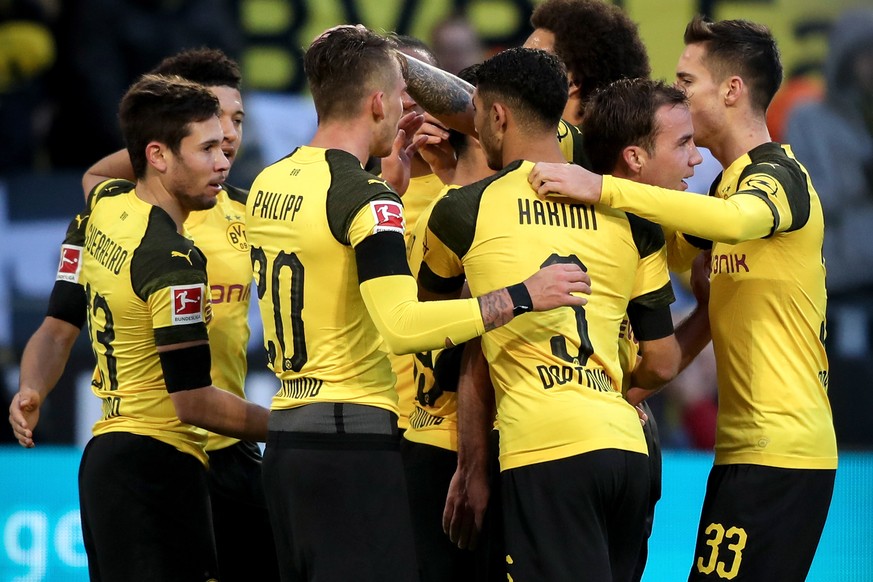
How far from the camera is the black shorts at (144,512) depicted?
4.50 meters

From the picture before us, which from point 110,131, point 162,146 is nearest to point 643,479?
point 162,146

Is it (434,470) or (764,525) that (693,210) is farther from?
(434,470)

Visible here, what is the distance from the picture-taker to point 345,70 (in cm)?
414

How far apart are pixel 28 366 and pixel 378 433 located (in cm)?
186

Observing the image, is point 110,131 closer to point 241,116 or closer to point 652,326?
point 241,116

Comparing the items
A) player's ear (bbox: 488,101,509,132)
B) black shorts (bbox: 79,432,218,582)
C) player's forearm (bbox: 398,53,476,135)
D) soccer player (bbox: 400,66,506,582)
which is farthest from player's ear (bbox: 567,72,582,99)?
black shorts (bbox: 79,432,218,582)

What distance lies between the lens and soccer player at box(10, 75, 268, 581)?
445cm

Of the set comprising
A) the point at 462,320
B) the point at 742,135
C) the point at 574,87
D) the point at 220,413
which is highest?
the point at 574,87

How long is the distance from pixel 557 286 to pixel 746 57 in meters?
1.59

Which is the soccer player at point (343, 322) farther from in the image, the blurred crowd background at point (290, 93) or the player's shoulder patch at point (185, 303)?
the blurred crowd background at point (290, 93)

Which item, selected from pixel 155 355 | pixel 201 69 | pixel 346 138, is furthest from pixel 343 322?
pixel 201 69

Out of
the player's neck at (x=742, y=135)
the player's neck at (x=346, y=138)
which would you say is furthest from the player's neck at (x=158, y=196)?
the player's neck at (x=742, y=135)

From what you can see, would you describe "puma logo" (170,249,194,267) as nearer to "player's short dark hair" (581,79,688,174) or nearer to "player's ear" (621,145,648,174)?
"player's short dark hair" (581,79,688,174)

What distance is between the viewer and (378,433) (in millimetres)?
4020
